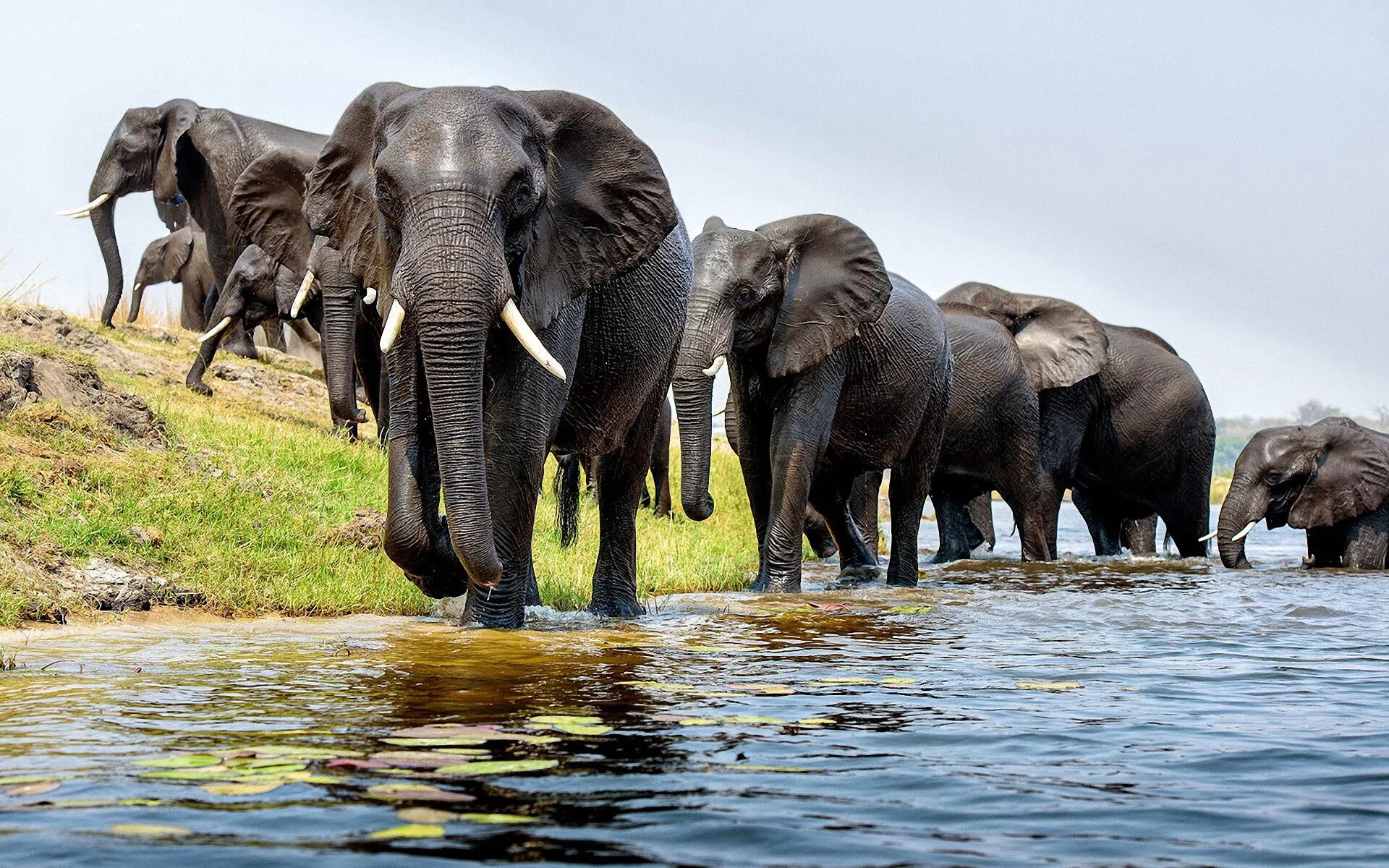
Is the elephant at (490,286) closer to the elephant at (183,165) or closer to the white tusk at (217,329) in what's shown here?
the white tusk at (217,329)

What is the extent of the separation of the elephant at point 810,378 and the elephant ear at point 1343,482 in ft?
18.3

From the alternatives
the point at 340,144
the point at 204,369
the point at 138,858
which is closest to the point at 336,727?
the point at 138,858

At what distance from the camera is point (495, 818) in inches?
139

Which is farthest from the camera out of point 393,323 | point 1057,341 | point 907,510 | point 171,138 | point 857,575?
point 1057,341

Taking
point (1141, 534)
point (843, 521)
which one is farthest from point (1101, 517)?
point (843, 521)

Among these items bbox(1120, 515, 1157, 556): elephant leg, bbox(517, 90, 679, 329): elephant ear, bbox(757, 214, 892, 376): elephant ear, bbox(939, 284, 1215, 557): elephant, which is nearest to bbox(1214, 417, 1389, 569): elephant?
bbox(939, 284, 1215, 557): elephant

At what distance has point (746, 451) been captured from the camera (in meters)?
12.2

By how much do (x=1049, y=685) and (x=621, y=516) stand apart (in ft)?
11.5

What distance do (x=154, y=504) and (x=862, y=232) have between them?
5769 millimetres

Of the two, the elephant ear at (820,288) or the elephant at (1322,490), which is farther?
the elephant at (1322,490)

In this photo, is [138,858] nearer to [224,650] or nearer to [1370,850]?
[1370,850]

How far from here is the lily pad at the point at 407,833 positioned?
335cm

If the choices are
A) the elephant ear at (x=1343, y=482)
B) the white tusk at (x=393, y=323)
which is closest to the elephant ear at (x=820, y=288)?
the white tusk at (x=393, y=323)

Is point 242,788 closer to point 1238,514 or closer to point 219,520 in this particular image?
point 219,520
